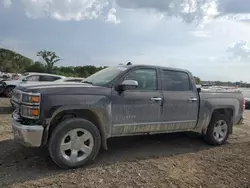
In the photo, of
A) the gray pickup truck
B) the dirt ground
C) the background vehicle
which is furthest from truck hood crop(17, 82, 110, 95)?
the background vehicle

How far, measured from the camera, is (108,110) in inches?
192

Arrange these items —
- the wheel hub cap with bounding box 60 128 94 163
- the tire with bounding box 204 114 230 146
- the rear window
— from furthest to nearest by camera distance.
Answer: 1. the tire with bounding box 204 114 230 146
2. the rear window
3. the wheel hub cap with bounding box 60 128 94 163

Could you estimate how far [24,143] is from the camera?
4328 mm

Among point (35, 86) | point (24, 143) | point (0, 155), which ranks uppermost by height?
point (35, 86)

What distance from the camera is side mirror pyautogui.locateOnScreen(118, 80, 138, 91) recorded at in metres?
4.93

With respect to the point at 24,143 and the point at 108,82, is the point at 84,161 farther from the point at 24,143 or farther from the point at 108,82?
the point at 108,82

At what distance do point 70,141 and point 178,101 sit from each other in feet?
8.17

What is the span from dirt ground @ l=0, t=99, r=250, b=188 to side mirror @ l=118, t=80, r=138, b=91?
1373mm

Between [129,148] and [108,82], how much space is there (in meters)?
1.70

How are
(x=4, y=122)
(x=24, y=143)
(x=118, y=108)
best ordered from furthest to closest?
(x=4, y=122)
(x=118, y=108)
(x=24, y=143)

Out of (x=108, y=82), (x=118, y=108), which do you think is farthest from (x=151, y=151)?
(x=108, y=82)

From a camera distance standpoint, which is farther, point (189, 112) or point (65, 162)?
point (189, 112)

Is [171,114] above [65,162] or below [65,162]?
above

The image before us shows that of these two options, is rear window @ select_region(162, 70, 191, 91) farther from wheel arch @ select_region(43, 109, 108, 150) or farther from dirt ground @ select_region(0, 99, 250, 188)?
wheel arch @ select_region(43, 109, 108, 150)
